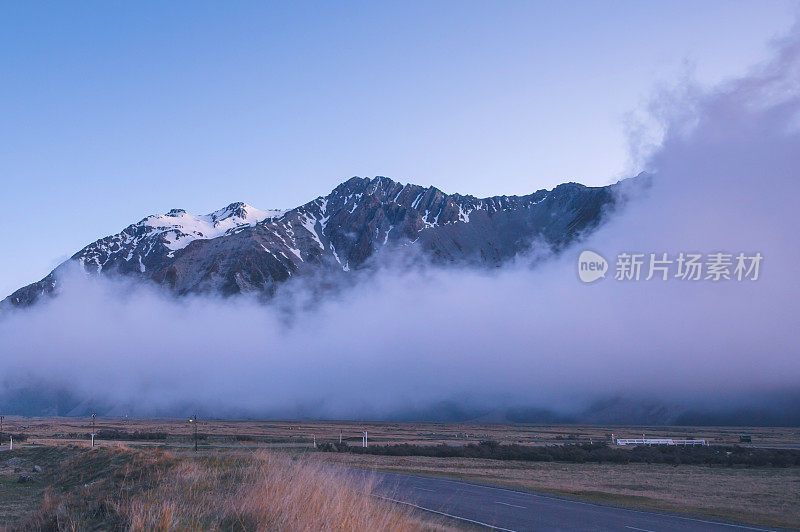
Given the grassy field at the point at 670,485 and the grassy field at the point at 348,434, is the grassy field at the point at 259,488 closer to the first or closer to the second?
the grassy field at the point at 670,485

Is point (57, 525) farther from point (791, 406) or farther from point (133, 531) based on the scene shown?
point (791, 406)

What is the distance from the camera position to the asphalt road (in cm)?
1794

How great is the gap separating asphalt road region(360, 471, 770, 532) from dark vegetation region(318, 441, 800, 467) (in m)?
29.3

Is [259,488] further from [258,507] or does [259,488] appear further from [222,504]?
[258,507]

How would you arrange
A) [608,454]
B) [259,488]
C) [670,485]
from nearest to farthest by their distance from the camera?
[259,488] < [670,485] < [608,454]

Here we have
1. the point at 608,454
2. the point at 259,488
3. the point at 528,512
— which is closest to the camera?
the point at 259,488

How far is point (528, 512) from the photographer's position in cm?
2033

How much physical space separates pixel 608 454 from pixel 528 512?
39.3 metres

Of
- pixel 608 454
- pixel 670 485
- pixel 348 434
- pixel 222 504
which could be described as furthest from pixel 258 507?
pixel 348 434

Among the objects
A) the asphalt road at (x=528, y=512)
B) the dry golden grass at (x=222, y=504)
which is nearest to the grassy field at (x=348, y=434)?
the asphalt road at (x=528, y=512)

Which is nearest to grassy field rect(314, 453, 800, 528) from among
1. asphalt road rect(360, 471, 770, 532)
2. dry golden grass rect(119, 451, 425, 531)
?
asphalt road rect(360, 471, 770, 532)

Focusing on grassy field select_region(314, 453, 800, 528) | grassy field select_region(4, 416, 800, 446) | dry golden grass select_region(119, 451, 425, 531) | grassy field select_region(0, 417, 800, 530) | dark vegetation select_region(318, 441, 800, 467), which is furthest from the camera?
grassy field select_region(4, 416, 800, 446)

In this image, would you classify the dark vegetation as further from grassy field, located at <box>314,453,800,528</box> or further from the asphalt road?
the asphalt road

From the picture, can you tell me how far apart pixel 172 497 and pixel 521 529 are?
31.7ft
